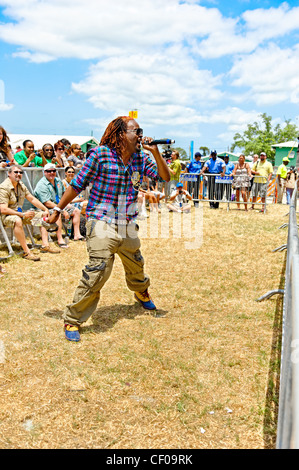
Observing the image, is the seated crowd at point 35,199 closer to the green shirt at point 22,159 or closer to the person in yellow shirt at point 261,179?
the green shirt at point 22,159

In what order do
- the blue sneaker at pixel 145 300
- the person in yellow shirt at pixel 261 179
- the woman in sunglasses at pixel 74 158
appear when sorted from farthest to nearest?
the person in yellow shirt at pixel 261 179 < the woman in sunglasses at pixel 74 158 < the blue sneaker at pixel 145 300

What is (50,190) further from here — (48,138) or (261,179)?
(48,138)

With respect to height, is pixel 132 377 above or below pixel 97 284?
below

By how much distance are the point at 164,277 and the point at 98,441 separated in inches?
157

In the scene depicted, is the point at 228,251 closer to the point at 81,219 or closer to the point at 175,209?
the point at 81,219

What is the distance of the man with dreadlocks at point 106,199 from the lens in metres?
4.01

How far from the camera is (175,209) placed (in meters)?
13.6

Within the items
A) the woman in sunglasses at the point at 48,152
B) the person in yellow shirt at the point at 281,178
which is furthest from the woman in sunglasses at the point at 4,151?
the person in yellow shirt at the point at 281,178

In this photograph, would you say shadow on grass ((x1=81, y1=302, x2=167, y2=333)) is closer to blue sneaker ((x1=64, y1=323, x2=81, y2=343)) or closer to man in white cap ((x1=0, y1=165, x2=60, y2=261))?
blue sneaker ((x1=64, y1=323, x2=81, y2=343))

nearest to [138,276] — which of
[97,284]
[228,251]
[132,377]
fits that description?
[97,284]

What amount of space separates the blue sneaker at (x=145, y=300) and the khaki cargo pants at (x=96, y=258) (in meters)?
0.84

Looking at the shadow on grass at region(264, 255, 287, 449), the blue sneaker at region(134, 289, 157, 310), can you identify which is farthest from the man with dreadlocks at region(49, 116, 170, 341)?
the shadow on grass at region(264, 255, 287, 449)

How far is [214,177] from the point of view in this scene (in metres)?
14.6

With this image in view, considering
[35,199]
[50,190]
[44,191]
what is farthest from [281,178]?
[35,199]
